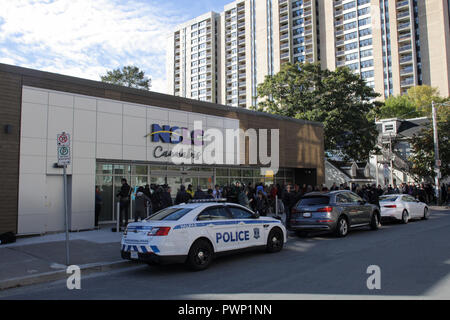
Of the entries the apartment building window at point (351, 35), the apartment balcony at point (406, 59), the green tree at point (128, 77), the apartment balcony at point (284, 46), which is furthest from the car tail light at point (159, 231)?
the apartment balcony at point (284, 46)

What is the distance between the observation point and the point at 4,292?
6.83 m

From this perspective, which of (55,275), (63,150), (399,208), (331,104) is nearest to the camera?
(55,275)

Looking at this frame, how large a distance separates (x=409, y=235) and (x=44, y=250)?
38.4 ft

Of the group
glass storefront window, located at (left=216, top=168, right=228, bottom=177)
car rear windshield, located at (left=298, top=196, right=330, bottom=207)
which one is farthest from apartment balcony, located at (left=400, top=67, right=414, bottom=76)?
car rear windshield, located at (left=298, top=196, right=330, bottom=207)

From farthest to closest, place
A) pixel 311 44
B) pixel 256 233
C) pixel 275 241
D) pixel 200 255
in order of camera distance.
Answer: pixel 311 44 < pixel 275 241 < pixel 256 233 < pixel 200 255

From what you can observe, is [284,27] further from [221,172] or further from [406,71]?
[221,172]

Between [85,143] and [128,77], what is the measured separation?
38.1 metres

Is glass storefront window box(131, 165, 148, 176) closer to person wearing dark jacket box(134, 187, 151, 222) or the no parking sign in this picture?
person wearing dark jacket box(134, 187, 151, 222)

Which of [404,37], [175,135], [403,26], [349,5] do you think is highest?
[349,5]

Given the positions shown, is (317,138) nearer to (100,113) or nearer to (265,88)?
(265,88)

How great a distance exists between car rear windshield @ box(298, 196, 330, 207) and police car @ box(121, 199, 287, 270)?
11.7 feet

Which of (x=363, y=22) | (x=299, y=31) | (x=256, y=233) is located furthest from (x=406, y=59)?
(x=256, y=233)

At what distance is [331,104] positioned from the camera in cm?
3266
